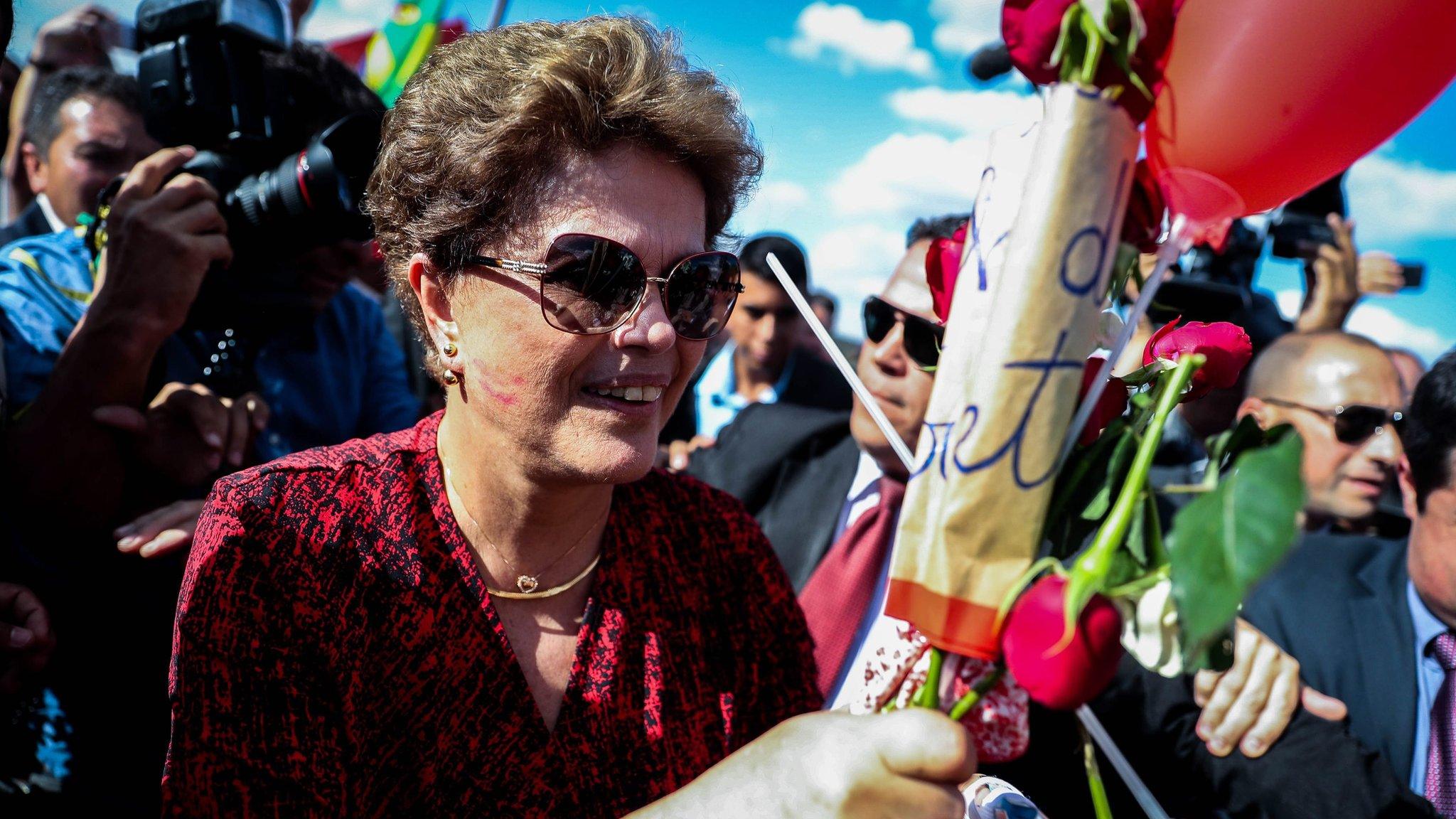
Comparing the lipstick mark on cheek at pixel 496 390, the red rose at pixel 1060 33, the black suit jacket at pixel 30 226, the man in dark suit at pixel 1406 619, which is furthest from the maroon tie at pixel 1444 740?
the black suit jacket at pixel 30 226

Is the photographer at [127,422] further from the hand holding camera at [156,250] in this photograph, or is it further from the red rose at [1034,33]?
the red rose at [1034,33]

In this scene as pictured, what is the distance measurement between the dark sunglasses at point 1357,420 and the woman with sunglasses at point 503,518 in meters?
2.59

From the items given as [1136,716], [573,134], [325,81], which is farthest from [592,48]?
[1136,716]

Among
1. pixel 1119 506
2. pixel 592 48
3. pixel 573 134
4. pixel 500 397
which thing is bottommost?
pixel 500 397

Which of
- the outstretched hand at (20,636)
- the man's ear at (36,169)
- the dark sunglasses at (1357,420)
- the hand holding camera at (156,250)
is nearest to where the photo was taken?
the outstretched hand at (20,636)

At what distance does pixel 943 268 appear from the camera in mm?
1155

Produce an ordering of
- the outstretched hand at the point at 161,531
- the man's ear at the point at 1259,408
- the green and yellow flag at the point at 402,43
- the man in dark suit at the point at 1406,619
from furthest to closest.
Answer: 1. the green and yellow flag at the point at 402,43
2. the man's ear at the point at 1259,408
3. the man in dark suit at the point at 1406,619
4. the outstretched hand at the point at 161,531

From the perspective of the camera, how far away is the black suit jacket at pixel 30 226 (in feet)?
10.4

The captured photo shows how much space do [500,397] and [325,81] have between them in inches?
59.2

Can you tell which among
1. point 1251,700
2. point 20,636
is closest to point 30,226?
point 20,636

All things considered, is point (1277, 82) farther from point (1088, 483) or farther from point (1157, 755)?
point (1157, 755)

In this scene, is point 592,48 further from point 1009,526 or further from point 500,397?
point 1009,526

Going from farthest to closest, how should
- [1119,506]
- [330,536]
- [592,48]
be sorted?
[592,48] < [330,536] < [1119,506]

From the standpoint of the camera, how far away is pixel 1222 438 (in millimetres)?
935
